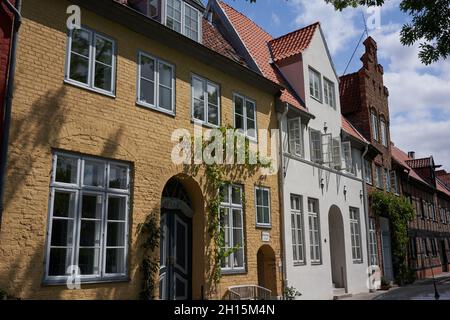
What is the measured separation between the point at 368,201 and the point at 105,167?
16035 millimetres

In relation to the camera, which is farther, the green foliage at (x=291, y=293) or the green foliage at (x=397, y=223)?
the green foliage at (x=397, y=223)

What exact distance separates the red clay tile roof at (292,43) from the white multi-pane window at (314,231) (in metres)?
5.92

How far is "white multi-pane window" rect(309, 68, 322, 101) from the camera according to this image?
17.9m

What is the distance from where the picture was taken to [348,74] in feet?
83.2

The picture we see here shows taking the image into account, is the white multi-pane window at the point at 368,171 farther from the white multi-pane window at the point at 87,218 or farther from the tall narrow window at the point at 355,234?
the white multi-pane window at the point at 87,218

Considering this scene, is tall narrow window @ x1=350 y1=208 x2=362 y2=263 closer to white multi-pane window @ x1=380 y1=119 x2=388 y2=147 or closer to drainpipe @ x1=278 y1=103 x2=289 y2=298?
drainpipe @ x1=278 y1=103 x2=289 y2=298

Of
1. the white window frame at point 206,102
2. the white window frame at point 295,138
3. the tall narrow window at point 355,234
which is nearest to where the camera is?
the white window frame at point 206,102

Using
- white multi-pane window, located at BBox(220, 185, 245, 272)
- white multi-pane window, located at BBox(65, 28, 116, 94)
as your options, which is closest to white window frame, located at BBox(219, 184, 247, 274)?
white multi-pane window, located at BBox(220, 185, 245, 272)

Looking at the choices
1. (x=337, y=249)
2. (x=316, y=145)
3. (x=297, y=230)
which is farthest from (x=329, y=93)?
(x=297, y=230)

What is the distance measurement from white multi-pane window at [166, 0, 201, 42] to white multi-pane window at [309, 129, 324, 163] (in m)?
Answer: 6.58

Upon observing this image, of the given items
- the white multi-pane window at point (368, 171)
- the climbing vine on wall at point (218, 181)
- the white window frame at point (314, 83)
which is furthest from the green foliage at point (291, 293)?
the white multi-pane window at point (368, 171)

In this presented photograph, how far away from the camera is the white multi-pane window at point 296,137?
51.1 ft

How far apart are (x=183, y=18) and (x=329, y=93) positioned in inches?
370

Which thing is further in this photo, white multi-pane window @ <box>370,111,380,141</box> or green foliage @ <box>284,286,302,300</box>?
white multi-pane window @ <box>370,111,380,141</box>
